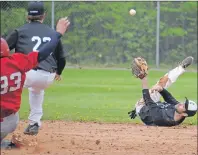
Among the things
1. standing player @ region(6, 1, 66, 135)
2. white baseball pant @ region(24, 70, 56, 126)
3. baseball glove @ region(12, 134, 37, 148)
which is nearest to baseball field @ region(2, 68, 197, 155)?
baseball glove @ region(12, 134, 37, 148)

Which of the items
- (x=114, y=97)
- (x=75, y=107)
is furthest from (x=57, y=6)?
(x=75, y=107)

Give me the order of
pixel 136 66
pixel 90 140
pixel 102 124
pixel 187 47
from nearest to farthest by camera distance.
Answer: pixel 136 66 < pixel 90 140 < pixel 102 124 < pixel 187 47

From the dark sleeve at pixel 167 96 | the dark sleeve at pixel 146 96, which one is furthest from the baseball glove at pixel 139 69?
the dark sleeve at pixel 167 96

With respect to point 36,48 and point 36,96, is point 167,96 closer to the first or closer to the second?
point 36,96

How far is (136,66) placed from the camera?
9156mm

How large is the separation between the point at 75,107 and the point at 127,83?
213 inches

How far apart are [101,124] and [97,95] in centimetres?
454

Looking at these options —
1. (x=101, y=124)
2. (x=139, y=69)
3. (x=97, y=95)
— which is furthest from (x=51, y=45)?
(x=97, y=95)

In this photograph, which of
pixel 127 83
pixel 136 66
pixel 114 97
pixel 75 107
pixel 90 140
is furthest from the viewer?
pixel 127 83

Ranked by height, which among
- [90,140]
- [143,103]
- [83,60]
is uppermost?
[143,103]

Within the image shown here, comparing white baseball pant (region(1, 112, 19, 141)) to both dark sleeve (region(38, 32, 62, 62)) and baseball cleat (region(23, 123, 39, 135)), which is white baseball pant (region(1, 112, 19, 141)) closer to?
dark sleeve (region(38, 32, 62, 62))

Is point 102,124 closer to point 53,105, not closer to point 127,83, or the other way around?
point 53,105

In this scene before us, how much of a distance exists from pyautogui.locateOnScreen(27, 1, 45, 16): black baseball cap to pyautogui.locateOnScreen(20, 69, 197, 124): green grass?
430 cm

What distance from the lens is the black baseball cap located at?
8805 millimetres
